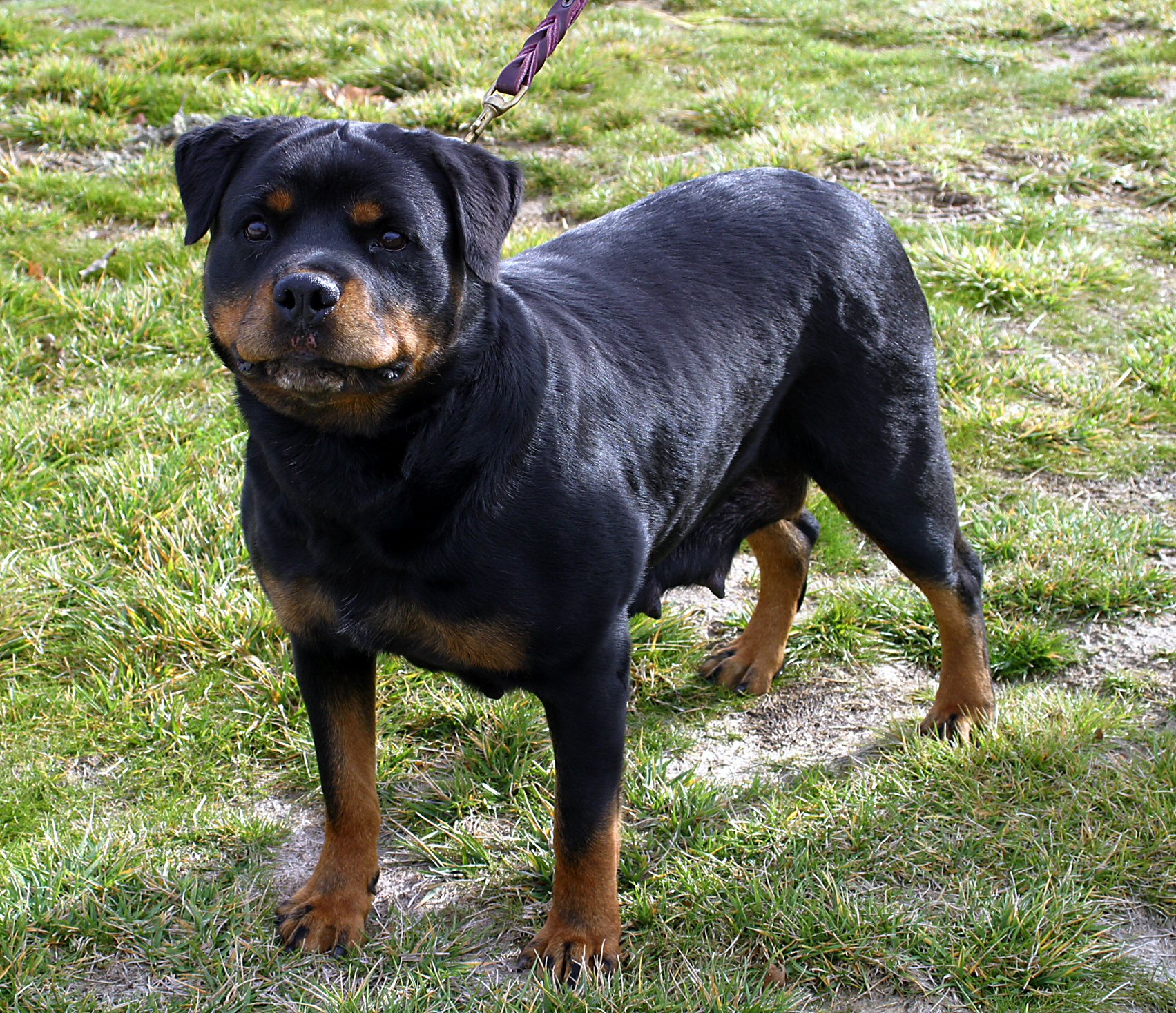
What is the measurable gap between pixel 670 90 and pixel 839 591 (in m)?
5.06

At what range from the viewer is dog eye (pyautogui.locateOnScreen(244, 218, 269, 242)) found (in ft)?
7.61

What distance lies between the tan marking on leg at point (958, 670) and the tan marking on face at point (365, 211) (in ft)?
6.12

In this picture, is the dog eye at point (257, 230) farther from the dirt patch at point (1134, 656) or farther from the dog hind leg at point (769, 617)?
the dirt patch at point (1134, 656)

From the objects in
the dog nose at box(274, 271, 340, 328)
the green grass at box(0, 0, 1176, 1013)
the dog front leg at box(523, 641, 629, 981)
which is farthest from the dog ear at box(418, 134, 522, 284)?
the green grass at box(0, 0, 1176, 1013)

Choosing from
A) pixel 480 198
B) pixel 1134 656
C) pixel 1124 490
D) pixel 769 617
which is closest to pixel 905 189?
pixel 1124 490

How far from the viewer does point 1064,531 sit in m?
4.05

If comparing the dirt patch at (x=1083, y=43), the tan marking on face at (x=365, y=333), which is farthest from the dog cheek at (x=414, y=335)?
the dirt patch at (x=1083, y=43)

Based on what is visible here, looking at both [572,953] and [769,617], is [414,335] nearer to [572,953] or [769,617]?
[572,953]

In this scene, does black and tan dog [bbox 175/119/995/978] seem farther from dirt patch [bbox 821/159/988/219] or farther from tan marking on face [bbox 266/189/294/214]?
dirt patch [bbox 821/159/988/219]

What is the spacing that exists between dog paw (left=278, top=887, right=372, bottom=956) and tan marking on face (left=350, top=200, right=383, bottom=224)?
5.04ft

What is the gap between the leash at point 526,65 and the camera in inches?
121

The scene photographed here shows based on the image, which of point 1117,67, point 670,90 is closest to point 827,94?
point 670,90

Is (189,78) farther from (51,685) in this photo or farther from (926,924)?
(926,924)

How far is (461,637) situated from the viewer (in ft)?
7.79
